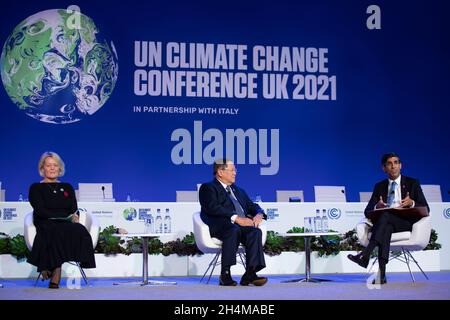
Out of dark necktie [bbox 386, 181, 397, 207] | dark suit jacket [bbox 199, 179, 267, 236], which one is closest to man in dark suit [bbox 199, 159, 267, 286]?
dark suit jacket [bbox 199, 179, 267, 236]

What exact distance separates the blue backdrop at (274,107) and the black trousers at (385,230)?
2625 millimetres

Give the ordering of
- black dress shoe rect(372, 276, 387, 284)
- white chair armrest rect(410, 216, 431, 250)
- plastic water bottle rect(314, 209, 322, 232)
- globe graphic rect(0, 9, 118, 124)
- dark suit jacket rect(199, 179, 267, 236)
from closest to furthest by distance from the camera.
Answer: black dress shoe rect(372, 276, 387, 284)
dark suit jacket rect(199, 179, 267, 236)
white chair armrest rect(410, 216, 431, 250)
plastic water bottle rect(314, 209, 322, 232)
globe graphic rect(0, 9, 118, 124)

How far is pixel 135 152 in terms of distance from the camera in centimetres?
889

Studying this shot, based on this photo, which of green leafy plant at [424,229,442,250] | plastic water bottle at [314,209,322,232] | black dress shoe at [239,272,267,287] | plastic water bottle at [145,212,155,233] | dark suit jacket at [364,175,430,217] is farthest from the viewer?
green leafy plant at [424,229,442,250]

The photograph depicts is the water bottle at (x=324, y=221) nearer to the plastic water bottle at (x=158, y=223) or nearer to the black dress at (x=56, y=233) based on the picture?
the plastic water bottle at (x=158, y=223)

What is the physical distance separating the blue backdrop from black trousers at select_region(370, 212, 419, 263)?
2625 mm

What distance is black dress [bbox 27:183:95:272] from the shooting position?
601 centimetres

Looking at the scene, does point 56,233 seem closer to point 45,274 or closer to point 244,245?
point 45,274

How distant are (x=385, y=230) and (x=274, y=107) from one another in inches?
123

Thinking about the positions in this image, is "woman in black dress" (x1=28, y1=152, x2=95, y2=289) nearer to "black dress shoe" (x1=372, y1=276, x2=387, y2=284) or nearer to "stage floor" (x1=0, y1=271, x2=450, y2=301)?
"stage floor" (x1=0, y1=271, x2=450, y2=301)
